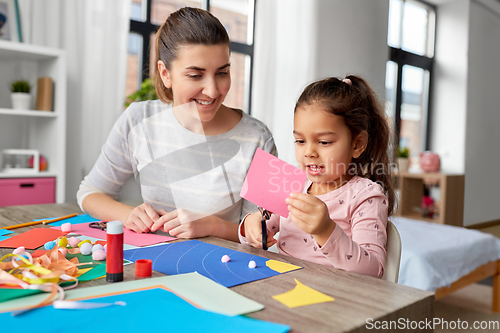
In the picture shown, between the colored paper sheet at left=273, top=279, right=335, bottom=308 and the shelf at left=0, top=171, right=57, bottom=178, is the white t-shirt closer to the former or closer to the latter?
the colored paper sheet at left=273, top=279, right=335, bottom=308

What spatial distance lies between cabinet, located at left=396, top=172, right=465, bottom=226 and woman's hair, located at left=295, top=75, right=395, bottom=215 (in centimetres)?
290

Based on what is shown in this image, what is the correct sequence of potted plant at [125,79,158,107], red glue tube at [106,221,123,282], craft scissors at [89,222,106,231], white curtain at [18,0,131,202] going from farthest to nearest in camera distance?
potted plant at [125,79,158,107]
white curtain at [18,0,131,202]
craft scissors at [89,222,106,231]
red glue tube at [106,221,123,282]

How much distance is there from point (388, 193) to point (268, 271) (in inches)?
19.8

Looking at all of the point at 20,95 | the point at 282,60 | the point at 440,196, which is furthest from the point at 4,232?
the point at 440,196

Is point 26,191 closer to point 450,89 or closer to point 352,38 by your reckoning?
point 352,38

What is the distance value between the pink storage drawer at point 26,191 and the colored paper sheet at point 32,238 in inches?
51.2

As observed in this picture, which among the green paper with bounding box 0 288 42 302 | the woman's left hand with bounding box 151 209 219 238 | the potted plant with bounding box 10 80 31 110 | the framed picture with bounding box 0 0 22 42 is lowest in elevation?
the green paper with bounding box 0 288 42 302

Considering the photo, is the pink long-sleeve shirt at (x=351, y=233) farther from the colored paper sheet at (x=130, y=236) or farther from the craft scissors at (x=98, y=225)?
the craft scissors at (x=98, y=225)

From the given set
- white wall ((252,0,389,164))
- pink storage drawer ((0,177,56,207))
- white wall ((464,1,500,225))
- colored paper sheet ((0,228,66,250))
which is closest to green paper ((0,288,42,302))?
colored paper sheet ((0,228,66,250))

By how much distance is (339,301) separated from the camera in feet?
1.85

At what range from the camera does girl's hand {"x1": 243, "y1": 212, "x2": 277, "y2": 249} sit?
96 centimetres

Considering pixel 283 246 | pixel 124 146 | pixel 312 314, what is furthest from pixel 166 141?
pixel 312 314

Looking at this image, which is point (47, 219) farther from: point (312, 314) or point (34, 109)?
point (34, 109)

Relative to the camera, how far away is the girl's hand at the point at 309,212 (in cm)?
73
